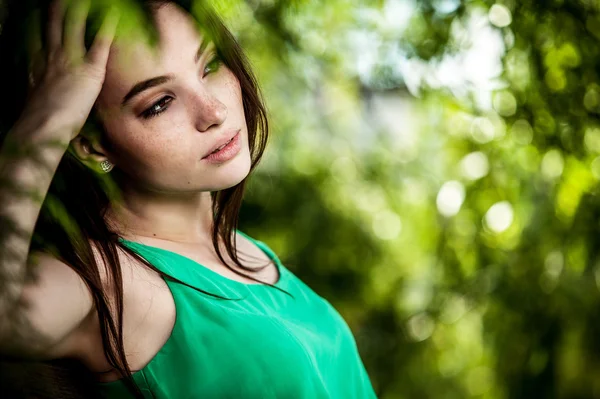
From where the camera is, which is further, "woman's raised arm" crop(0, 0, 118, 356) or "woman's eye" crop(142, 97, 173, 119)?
"woman's eye" crop(142, 97, 173, 119)

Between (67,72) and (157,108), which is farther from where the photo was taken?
(157,108)

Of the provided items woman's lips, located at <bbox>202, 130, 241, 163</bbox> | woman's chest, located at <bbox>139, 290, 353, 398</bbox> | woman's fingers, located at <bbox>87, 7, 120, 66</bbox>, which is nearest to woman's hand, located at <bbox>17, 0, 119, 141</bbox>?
woman's fingers, located at <bbox>87, 7, 120, 66</bbox>

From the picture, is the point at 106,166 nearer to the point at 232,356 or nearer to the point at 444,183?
the point at 232,356

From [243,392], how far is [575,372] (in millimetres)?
1569

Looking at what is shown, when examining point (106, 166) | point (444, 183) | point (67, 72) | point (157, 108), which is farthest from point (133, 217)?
point (444, 183)

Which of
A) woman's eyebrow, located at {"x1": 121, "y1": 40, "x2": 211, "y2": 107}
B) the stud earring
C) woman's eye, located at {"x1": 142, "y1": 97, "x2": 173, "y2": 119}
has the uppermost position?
woman's eyebrow, located at {"x1": 121, "y1": 40, "x2": 211, "y2": 107}

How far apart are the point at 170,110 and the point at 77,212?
0.20m

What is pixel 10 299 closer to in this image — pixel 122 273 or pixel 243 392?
pixel 122 273

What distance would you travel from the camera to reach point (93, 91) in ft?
3.03

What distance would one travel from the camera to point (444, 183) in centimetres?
284

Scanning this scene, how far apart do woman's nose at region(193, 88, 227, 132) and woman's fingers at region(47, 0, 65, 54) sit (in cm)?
21

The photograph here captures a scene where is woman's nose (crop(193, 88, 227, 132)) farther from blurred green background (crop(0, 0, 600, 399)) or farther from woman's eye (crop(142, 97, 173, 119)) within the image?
blurred green background (crop(0, 0, 600, 399))

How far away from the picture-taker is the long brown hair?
2.95 ft

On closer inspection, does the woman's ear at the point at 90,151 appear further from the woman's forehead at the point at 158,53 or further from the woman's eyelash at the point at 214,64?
the woman's eyelash at the point at 214,64
